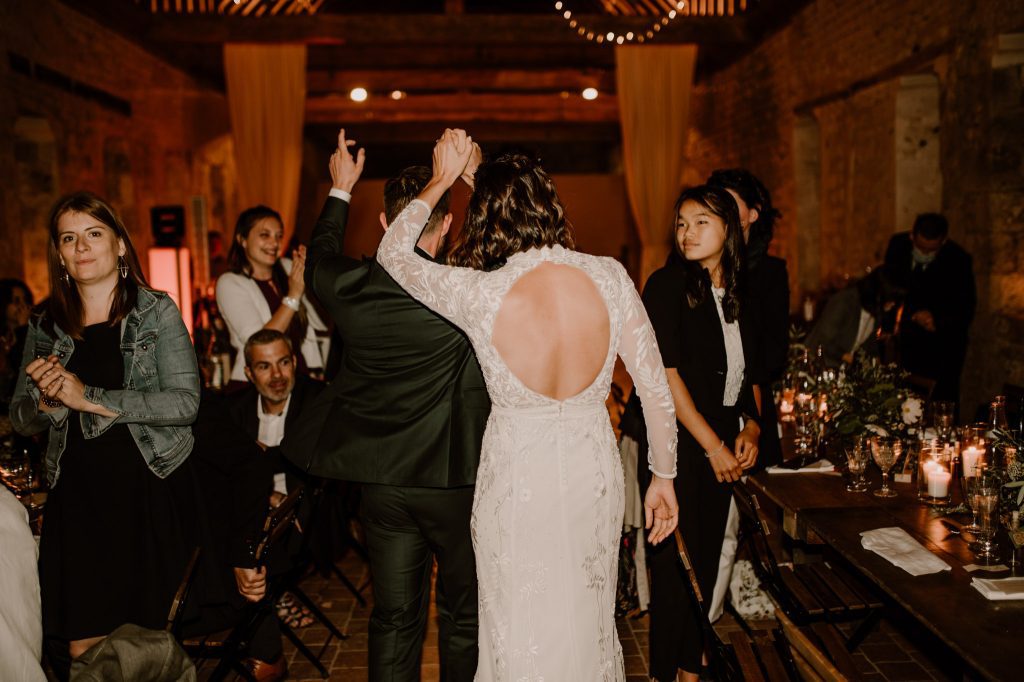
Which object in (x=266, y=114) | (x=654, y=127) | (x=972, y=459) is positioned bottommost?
(x=972, y=459)

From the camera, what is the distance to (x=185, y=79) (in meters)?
11.5

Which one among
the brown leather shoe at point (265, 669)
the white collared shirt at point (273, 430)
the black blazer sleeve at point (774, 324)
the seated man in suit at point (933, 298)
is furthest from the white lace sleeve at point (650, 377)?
the seated man in suit at point (933, 298)

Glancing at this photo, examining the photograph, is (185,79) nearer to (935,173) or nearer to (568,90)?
(568,90)

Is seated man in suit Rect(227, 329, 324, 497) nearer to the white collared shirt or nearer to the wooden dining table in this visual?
the white collared shirt

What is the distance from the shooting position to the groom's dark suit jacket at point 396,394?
2262mm

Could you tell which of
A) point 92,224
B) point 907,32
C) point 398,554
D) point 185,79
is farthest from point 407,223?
point 185,79

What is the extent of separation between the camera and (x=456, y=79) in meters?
12.2

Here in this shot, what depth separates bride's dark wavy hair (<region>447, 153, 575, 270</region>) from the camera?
2020 mm

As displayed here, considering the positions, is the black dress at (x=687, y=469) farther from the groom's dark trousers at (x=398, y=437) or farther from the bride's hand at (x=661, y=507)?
the groom's dark trousers at (x=398, y=437)

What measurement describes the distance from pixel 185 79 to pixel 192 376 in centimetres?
1024

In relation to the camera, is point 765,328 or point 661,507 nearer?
point 661,507

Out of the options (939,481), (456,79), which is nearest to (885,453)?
(939,481)

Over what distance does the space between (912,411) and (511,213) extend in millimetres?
2230

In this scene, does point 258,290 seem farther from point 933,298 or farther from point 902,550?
point 933,298
